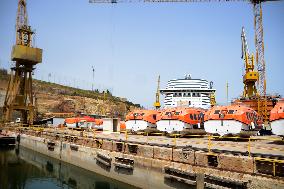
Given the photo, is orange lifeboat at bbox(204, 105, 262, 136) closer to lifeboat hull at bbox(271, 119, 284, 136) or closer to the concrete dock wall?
lifeboat hull at bbox(271, 119, 284, 136)

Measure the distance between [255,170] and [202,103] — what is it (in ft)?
134

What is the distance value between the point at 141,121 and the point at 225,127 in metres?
11.2

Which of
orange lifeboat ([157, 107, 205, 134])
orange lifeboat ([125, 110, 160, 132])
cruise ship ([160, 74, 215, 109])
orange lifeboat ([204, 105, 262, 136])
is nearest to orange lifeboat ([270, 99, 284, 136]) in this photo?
orange lifeboat ([204, 105, 262, 136])

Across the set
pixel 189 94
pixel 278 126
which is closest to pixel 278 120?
pixel 278 126

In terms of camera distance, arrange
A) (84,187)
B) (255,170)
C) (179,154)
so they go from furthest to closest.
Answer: (84,187) < (179,154) < (255,170)

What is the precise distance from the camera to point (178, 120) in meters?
25.7

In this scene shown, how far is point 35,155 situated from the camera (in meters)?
36.5

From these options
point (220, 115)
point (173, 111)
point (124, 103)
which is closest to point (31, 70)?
point (173, 111)

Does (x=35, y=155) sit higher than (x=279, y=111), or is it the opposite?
(x=279, y=111)

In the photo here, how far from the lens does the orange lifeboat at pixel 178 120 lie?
25.7m

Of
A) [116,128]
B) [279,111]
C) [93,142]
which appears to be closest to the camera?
[279,111]

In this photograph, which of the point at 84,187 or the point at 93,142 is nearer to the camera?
the point at 84,187

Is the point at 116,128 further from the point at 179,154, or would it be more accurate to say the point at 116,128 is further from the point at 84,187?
the point at 179,154

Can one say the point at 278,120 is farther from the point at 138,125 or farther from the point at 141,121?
the point at 138,125
